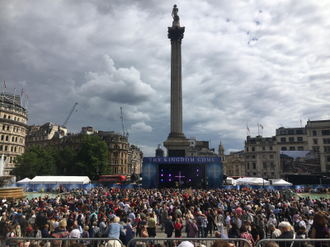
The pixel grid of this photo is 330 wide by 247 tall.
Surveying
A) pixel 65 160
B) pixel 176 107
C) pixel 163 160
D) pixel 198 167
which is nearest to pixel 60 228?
pixel 163 160

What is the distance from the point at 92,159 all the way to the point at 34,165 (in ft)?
50.1

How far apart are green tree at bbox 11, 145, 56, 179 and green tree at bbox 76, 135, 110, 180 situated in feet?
27.1

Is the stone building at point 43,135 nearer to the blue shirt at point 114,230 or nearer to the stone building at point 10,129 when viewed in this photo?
the stone building at point 10,129

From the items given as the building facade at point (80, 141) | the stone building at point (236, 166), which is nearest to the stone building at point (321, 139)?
the stone building at point (236, 166)

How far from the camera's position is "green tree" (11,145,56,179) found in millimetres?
61469

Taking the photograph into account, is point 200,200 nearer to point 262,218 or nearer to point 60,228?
point 262,218

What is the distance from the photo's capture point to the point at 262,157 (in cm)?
9200

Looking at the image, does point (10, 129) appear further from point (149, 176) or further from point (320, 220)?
point (320, 220)

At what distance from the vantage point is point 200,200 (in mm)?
21188

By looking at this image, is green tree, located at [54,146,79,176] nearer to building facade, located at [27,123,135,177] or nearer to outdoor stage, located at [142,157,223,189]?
building facade, located at [27,123,135,177]

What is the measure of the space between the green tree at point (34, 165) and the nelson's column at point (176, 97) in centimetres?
3779

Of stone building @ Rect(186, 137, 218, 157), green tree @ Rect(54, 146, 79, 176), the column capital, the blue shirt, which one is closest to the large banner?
the blue shirt

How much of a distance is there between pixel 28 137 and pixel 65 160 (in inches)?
1589

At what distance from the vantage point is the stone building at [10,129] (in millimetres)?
72000
